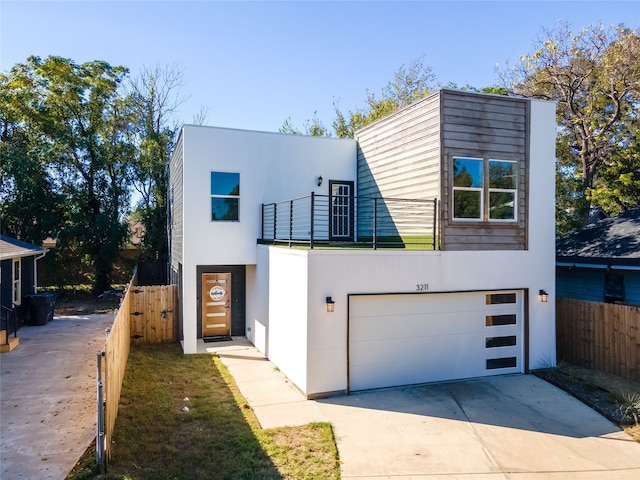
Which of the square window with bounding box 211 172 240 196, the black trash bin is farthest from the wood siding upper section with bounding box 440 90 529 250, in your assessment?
the black trash bin

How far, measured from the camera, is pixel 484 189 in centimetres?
875

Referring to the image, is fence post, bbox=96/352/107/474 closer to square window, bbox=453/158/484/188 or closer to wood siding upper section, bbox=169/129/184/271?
wood siding upper section, bbox=169/129/184/271

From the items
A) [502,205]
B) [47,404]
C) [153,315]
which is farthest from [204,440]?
[502,205]

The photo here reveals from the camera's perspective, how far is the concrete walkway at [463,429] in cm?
513

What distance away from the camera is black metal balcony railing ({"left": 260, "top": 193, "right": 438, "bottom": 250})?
8703 millimetres

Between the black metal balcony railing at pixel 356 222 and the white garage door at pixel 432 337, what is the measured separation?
1.24 metres

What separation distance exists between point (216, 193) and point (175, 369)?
428 centimetres

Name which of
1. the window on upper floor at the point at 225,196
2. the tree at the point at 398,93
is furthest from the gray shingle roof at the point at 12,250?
the tree at the point at 398,93

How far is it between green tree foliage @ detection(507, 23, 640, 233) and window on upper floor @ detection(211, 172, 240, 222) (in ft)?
49.1

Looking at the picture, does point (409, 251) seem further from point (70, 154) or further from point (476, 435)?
point (70, 154)

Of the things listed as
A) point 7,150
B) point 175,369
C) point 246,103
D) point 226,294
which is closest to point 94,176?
point 7,150

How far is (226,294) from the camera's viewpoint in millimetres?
11969

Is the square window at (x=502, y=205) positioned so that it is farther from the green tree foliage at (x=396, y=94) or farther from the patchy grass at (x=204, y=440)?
the green tree foliage at (x=396, y=94)

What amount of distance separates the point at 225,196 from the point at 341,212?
3.46 metres
